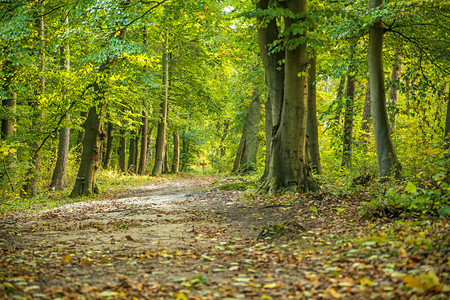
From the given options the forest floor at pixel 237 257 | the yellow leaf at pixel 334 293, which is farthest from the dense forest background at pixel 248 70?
the yellow leaf at pixel 334 293

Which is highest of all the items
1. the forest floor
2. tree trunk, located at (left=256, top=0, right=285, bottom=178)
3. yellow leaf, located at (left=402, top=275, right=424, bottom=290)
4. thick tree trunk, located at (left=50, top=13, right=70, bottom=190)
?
tree trunk, located at (left=256, top=0, right=285, bottom=178)

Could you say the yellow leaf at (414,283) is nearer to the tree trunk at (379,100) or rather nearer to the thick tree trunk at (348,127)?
the tree trunk at (379,100)

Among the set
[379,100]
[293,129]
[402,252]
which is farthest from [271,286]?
[379,100]

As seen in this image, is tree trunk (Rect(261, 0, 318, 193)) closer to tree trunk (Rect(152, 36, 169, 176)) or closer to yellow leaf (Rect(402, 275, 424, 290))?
yellow leaf (Rect(402, 275, 424, 290))

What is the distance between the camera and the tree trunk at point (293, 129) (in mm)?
8453

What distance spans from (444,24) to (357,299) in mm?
9027

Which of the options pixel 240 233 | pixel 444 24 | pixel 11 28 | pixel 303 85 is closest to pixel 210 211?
pixel 240 233

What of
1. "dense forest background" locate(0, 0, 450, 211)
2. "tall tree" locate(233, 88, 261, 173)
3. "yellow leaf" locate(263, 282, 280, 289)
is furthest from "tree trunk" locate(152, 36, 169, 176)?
"yellow leaf" locate(263, 282, 280, 289)

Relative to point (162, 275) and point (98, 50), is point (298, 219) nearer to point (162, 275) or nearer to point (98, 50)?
point (162, 275)

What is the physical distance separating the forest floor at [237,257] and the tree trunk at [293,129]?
133 cm

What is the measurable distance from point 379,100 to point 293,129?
2467mm

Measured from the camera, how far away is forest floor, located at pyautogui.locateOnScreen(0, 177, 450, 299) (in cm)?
300

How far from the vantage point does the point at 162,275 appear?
12.1ft

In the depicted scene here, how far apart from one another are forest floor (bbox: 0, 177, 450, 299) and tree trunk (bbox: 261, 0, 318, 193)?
52.3 inches
